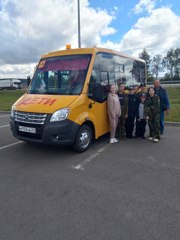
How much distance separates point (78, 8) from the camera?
516 inches

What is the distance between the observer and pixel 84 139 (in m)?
5.64

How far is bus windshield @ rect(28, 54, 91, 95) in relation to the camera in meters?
5.50

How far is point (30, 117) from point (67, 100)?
0.93 meters

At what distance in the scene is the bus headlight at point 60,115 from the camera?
4.89 m

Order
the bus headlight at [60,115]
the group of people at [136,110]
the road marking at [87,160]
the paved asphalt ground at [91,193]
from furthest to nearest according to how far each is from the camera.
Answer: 1. the group of people at [136,110]
2. the bus headlight at [60,115]
3. the road marking at [87,160]
4. the paved asphalt ground at [91,193]

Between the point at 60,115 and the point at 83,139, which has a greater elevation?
the point at 60,115

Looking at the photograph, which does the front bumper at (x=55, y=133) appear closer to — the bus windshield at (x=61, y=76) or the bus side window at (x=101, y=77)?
the bus windshield at (x=61, y=76)

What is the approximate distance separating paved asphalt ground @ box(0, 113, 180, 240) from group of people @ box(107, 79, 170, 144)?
0.79 metres

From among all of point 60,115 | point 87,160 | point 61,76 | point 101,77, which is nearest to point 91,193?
point 87,160

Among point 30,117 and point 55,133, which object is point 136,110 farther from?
point 30,117

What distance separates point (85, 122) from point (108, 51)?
7.87ft

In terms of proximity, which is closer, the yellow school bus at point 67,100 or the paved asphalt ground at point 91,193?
the paved asphalt ground at point 91,193

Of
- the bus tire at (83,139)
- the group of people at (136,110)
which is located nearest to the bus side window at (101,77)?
the group of people at (136,110)

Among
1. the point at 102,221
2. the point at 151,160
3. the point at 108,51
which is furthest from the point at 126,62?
the point at 102,221
